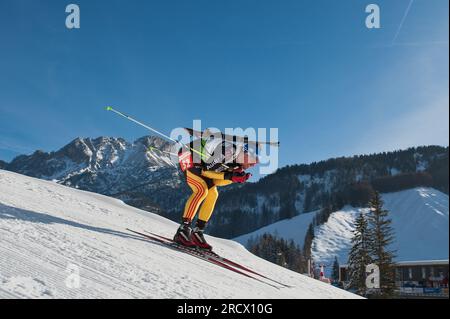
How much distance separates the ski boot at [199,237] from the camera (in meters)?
8.35

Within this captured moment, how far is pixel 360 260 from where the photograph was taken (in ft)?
120

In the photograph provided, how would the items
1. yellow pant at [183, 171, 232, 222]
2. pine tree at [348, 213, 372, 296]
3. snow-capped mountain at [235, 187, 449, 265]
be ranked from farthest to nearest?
snow-capped mountain at [235, 187, 449, 265] < pine tree at [348, 213, 372, 296] < yellow pant at [183, 171, 232, 222]

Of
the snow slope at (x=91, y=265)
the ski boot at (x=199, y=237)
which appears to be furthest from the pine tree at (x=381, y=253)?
the ski boot at (x=199, y=237)

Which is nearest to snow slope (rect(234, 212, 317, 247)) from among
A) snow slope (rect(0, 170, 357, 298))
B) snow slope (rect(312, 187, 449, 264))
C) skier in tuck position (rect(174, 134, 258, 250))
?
snow slope (rect(312, 187, 449, 264))

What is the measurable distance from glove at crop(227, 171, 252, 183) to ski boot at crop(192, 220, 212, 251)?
114 centimetres

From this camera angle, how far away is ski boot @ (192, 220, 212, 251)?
8352 millimetres

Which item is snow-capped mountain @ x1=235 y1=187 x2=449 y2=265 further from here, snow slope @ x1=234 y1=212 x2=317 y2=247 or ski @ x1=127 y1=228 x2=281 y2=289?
ski @ x1=127 y1=228 x2=281 y2=289

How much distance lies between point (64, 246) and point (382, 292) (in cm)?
3397

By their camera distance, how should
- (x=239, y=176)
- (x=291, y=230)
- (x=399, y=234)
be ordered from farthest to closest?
1. (x=291, y=230)
2. (x=399, y=234)
3. (x=239, y=176)

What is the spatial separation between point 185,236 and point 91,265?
339 cm

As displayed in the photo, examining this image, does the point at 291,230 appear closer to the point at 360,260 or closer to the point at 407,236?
the point at 407,236

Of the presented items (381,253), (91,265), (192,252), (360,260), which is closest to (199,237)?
(192,252)

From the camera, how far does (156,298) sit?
4305mm
